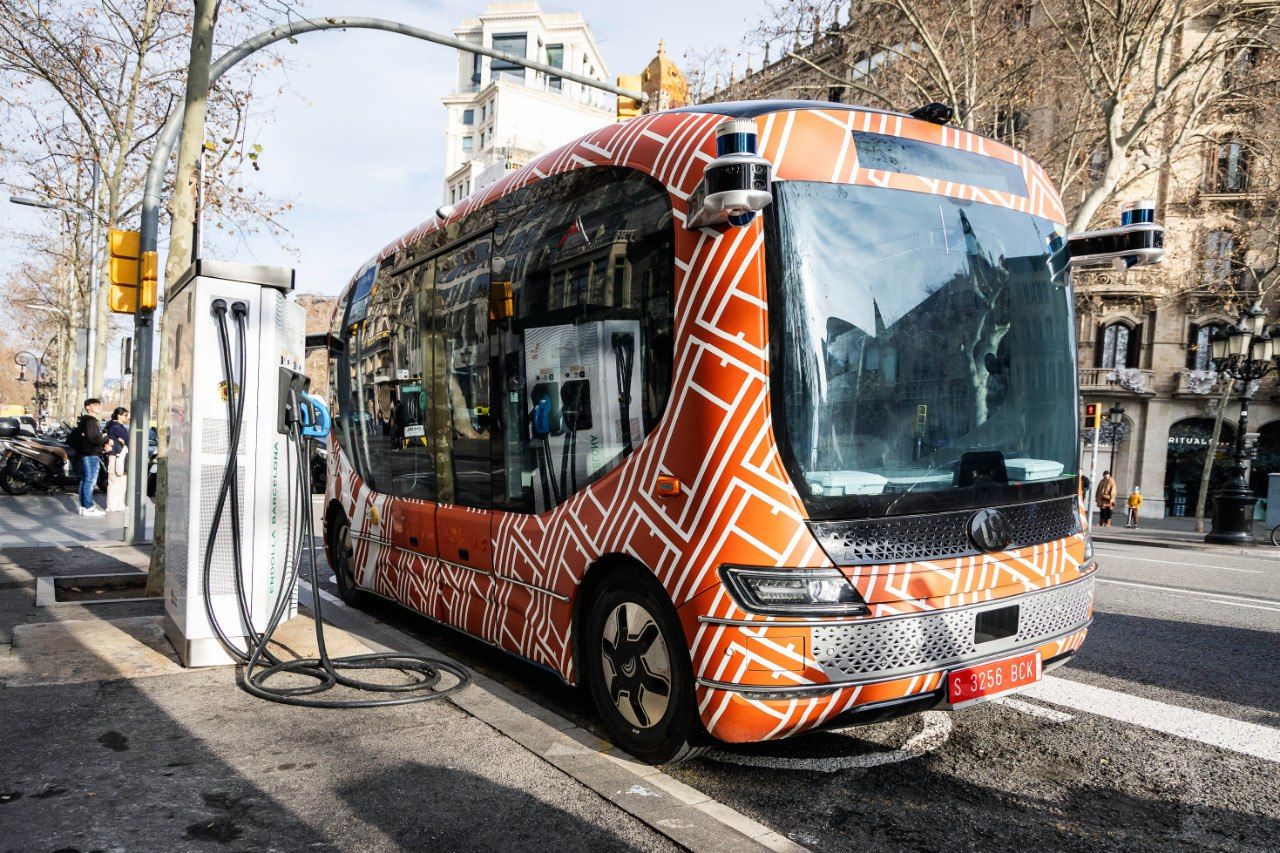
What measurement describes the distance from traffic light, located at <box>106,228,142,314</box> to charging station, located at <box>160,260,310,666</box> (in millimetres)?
4420

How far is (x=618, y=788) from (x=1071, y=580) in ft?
7.11

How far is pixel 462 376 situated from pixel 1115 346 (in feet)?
121

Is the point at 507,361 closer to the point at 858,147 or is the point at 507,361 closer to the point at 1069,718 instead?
the point at 858,147

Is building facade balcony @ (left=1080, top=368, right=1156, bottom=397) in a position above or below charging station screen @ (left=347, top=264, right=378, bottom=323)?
above

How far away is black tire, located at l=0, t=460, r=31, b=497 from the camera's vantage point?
19.2 m

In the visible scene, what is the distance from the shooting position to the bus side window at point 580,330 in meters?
3.94

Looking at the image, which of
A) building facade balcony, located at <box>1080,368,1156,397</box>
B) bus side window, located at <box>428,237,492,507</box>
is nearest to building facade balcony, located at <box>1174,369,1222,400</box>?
building facade balcony, located at <box>1080,368,1156,397</box>

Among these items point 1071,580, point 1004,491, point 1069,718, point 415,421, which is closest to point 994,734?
point 1069,718

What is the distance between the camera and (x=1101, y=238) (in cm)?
456

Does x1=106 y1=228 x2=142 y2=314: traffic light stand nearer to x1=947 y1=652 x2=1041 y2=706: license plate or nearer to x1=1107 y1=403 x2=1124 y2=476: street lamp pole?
x1=947 y1=652 x2=1041 y2=706: license plate

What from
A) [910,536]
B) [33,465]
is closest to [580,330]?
[910,536]

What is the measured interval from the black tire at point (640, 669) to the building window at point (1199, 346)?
38087mm

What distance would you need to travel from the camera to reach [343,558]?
24.9 feet

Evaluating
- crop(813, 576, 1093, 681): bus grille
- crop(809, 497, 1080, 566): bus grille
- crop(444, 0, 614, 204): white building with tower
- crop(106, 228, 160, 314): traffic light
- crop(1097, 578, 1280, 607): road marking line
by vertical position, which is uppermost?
crop(444, 0, 614, 204): white building with tower
